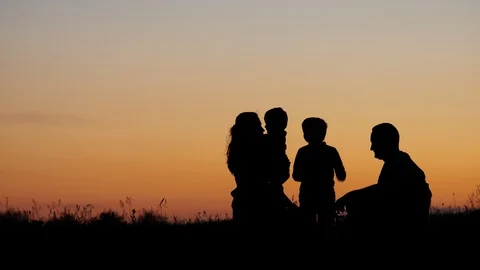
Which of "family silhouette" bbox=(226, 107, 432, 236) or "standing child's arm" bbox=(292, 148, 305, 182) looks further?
"standing child's arm" bbox=(292, 148, 305, 182)

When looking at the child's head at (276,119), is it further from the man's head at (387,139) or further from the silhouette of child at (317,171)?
the man's head at (387,139)

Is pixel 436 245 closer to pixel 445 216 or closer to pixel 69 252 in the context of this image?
pixel 445 216

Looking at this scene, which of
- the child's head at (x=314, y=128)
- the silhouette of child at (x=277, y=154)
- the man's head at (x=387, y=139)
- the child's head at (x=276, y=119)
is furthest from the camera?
the child's head at (x=314, y=128)

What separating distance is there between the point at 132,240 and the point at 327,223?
3760 mm

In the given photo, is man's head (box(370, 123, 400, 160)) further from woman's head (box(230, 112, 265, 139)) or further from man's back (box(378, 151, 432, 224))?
woman's head (box(230, 112, 265, 139))

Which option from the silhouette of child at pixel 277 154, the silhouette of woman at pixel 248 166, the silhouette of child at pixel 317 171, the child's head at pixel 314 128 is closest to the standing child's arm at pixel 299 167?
the silhouette of child at pixel 317 171

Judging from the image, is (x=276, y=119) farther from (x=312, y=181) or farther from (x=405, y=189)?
(x=405, y=189)

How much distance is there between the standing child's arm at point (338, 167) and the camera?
13906mm

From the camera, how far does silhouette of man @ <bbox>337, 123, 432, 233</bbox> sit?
424 inches

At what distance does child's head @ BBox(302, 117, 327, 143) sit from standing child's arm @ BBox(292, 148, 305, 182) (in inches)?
11.8

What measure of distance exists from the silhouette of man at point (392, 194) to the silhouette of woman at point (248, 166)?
1.69m

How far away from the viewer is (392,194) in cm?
1084

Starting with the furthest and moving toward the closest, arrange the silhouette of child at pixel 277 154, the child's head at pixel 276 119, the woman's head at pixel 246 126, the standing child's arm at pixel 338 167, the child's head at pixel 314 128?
the standing child's arm at pixel 338 167, the child's head at pixel 314 128, the child's head at pixel 276 119, the silhouette of child at pixel 277 154, the woman's head at pixel 246 126

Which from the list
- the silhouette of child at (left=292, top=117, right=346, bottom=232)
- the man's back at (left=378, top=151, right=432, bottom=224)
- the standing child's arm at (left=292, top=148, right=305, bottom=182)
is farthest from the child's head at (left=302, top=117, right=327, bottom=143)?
the man's back at (left=378, top=151, right=432, bottom=224)
